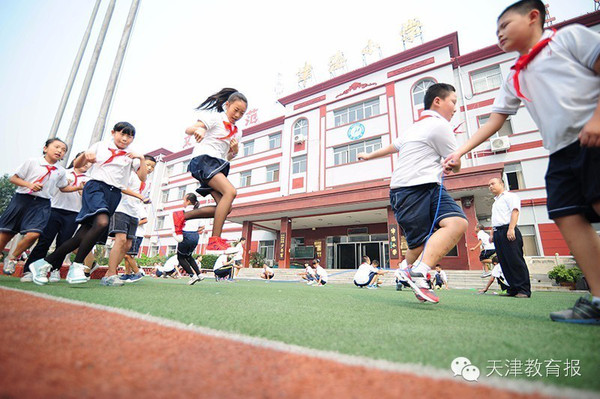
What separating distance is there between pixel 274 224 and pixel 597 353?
61.9ft

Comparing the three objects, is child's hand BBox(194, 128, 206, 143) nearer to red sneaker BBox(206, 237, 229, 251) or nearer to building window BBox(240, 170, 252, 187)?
red sneaker BBox(206, 237, 229, 251)

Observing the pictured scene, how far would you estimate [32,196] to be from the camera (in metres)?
3.56

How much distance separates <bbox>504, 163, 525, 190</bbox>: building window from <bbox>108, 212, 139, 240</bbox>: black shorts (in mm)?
16204

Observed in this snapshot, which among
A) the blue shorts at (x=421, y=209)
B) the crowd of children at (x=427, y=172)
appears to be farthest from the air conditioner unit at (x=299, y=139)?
the blue shorts at (x=421, y=209)

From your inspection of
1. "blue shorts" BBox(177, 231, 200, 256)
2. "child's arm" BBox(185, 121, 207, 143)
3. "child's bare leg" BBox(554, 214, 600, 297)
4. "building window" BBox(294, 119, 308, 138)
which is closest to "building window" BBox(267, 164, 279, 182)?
"building window" BBox(294, 119, 308, 138)

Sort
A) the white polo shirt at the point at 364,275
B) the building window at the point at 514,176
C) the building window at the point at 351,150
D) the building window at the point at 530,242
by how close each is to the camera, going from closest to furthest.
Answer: the white polo shirt at the point at 364,275 → the building window at the point at 530,242 → the building window at the point at 514,176 → the building window at the point at 351,150

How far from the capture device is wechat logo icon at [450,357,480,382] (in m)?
0.78

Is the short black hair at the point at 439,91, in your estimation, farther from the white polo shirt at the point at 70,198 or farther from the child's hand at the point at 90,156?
the white polo shirt at the point at 70,198

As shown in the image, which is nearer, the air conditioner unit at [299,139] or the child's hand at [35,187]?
the child's hand at [35,187]

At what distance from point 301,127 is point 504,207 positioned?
58.8 feet

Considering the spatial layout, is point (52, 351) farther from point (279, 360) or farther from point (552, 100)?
point (552, 100)

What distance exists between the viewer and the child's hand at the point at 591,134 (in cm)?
147

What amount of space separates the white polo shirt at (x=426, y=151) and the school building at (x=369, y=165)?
1024 centimetres

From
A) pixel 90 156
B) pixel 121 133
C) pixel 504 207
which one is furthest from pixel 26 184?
pixel 504 207
